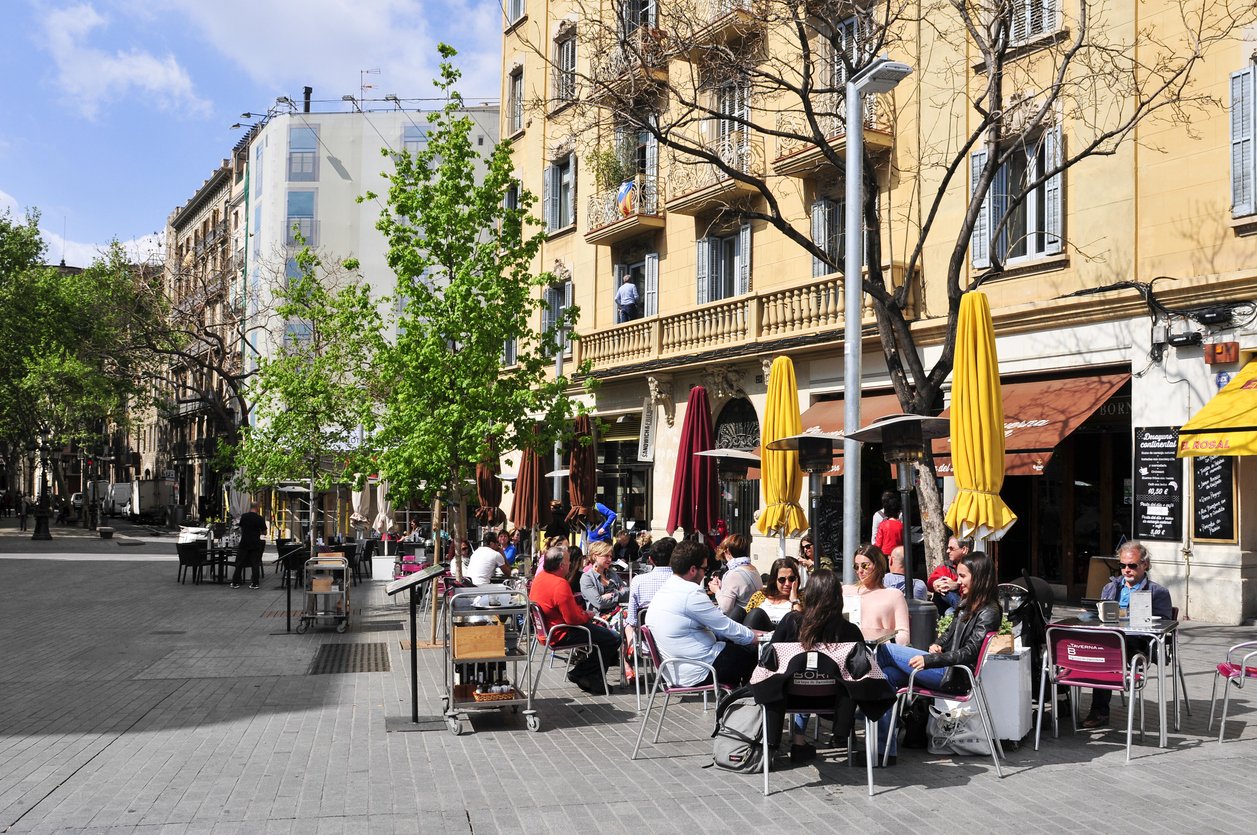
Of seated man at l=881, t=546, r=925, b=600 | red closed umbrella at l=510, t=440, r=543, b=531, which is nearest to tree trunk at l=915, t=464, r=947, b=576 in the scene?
seated man at l=881, t=546, r=925, b=600

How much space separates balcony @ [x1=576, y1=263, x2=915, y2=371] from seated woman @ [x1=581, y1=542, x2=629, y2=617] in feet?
24.3

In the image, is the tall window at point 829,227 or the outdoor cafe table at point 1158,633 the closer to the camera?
the outdoor cafe table at point 1158,633

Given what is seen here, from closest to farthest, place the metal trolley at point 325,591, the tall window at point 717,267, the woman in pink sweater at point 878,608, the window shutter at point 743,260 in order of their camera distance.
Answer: the woman in pink sweater at point 878,608
the metal trolley at point 325,591
the window shutter at point 743,260
the tall window at point 717,267

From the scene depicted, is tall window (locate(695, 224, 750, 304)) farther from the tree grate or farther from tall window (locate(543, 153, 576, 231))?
the tree grate

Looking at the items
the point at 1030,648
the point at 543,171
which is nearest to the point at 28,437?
the point at 543,171

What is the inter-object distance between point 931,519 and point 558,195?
1920cm

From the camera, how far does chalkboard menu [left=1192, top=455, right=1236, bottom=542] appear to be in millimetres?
14844

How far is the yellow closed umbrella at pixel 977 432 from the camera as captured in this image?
10.8 m

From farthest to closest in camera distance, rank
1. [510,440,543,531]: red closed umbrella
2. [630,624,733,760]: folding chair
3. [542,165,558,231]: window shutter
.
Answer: [542,165,558,231]: window shutter < [510,440,543,531]: red closed umbrella < [630,624,733,760]: folding chair

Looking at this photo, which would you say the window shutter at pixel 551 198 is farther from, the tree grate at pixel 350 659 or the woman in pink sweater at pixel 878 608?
the woman in pink sweater at pixel 878 608

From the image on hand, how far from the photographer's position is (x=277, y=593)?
2289cm

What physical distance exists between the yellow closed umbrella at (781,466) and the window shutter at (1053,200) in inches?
204

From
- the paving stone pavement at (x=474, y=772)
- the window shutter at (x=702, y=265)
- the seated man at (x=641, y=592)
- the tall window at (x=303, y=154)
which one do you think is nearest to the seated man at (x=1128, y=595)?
the paving stone pavement at (x=474, y=772)

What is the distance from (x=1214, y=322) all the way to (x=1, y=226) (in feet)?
169
